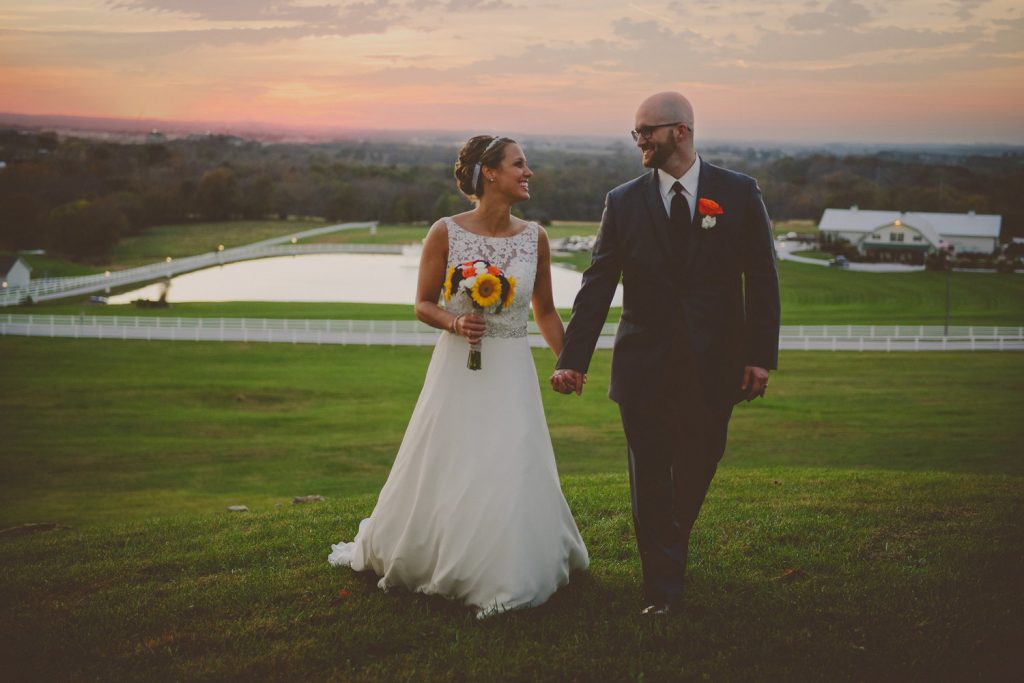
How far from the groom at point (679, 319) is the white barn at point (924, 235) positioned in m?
72.0

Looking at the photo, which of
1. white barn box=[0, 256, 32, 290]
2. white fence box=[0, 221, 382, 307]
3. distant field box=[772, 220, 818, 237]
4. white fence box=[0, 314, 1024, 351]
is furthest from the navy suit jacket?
distant field box=[772, 220, 818, 237]

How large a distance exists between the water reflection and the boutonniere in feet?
155

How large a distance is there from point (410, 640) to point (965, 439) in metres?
16.8

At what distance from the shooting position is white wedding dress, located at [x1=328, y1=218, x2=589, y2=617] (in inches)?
184

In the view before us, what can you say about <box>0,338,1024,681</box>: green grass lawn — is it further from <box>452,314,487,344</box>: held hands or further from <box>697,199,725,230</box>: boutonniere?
<box>697,199,725,230</box>: boutonniere

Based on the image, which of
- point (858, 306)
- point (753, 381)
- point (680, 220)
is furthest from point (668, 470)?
point (858, 306)

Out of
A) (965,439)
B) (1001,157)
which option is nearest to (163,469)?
(965,439)

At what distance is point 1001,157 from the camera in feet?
270

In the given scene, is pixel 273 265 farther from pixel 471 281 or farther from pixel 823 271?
pixel 471 281

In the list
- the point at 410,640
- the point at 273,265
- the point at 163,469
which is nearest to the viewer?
the point at 410,640

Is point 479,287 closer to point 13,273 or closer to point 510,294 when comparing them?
point 510,294

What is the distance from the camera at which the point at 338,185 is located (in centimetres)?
11006

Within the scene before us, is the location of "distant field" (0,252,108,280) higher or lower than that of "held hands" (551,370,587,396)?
lower

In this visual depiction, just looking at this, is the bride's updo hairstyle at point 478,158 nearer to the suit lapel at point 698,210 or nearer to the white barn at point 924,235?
the suit lapel at point 698,210
